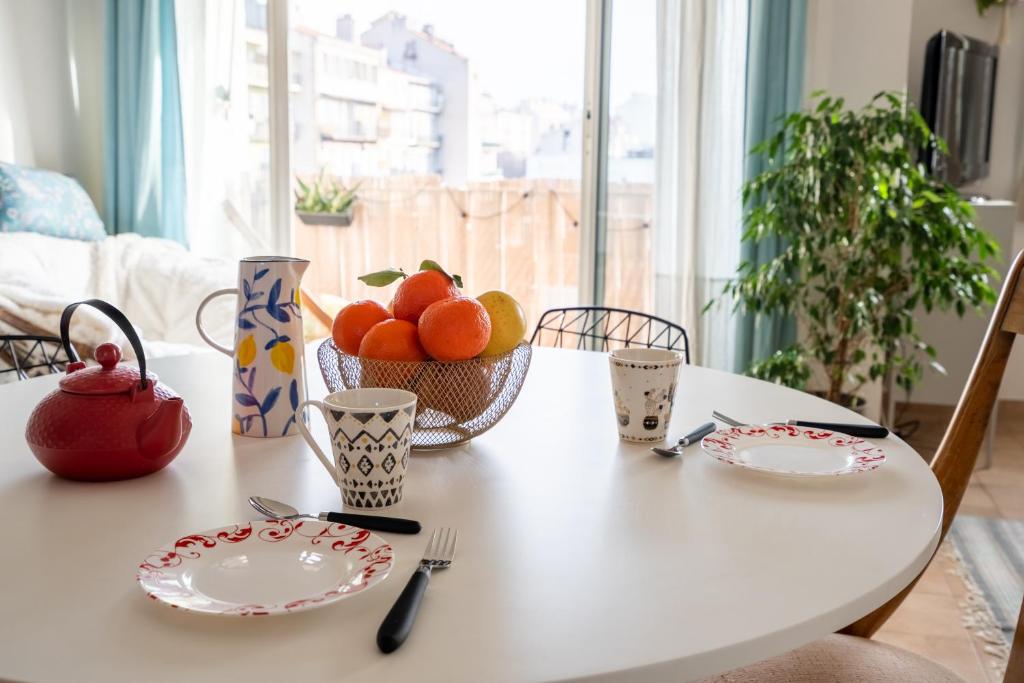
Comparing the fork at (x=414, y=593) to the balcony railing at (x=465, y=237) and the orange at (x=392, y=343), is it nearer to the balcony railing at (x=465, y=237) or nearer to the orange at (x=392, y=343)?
the orange at (x=392, y=343)

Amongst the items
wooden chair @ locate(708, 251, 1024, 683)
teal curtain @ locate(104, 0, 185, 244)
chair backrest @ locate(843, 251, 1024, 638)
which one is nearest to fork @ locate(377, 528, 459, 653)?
wooden chair @ locate(708, 251, 1024, 683)

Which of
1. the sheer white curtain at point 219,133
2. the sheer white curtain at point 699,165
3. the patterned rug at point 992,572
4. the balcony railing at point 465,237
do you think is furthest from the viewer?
the balcony railing at point 465,237

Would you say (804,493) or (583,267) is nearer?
(804,493)

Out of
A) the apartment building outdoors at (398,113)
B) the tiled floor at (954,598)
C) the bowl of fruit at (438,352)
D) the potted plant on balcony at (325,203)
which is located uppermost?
the apartment building outdoors at (398,113)

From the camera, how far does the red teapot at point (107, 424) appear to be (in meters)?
0.92

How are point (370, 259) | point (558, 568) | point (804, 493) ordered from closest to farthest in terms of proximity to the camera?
point (558, 568) → point (804, 493) → point (370, 259)

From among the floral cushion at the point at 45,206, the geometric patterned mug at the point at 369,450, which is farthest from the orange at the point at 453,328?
the floral cushion at the point at 45,206

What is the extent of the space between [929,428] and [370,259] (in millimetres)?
2661

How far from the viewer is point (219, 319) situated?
3.38m

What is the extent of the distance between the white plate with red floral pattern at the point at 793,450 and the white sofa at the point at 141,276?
2.37m

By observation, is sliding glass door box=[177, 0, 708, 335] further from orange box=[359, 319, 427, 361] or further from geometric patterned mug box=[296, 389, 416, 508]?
geometric patterned mug box=[296, 389, 416, 508]

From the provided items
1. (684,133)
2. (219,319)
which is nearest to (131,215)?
(219,319)

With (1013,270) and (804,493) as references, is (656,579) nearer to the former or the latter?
(804,493)

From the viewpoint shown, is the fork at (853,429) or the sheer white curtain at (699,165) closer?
the fork at (853,429)
